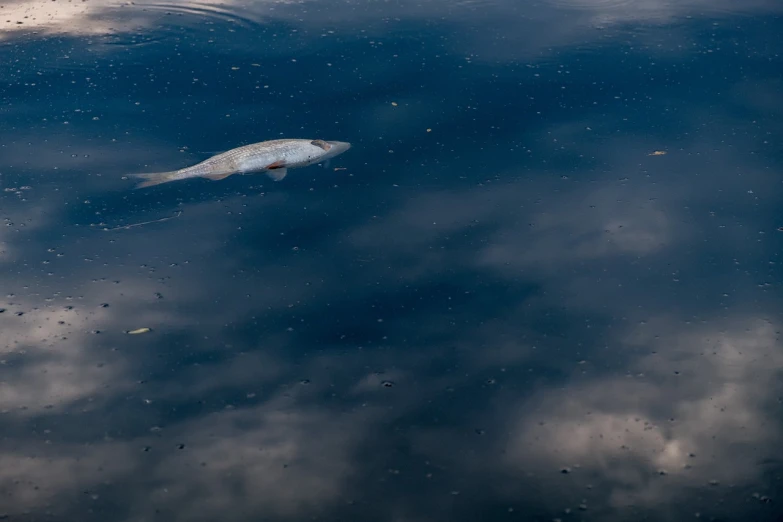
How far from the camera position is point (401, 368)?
5270 millimetres

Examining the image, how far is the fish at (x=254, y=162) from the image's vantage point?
668 centimetres

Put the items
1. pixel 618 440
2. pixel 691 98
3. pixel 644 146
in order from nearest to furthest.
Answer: pixel 618 440, pixel 644 146, pixel 691 98

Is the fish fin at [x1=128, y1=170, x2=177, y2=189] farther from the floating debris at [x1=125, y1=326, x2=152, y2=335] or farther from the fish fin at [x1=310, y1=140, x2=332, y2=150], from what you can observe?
the floating debris at [x1=125, y1=326, x2=152, y2=335]

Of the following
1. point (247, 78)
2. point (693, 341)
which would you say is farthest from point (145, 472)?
point (247, 78)

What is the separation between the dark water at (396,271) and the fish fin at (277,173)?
0.19ft

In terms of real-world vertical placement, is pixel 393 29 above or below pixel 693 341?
above

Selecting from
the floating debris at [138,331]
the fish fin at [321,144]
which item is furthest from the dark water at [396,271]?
the fish fin at [321,144]

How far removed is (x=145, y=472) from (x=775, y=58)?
7.06 meters

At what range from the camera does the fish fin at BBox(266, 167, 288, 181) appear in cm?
672

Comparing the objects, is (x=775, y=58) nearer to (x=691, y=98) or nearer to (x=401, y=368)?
(x=691, y=98)

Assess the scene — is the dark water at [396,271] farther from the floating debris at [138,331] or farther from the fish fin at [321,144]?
the fish fin at [321,144]

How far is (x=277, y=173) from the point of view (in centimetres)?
675

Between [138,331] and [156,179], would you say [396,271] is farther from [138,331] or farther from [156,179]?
[156,179]

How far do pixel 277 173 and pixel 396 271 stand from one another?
4.64ft
